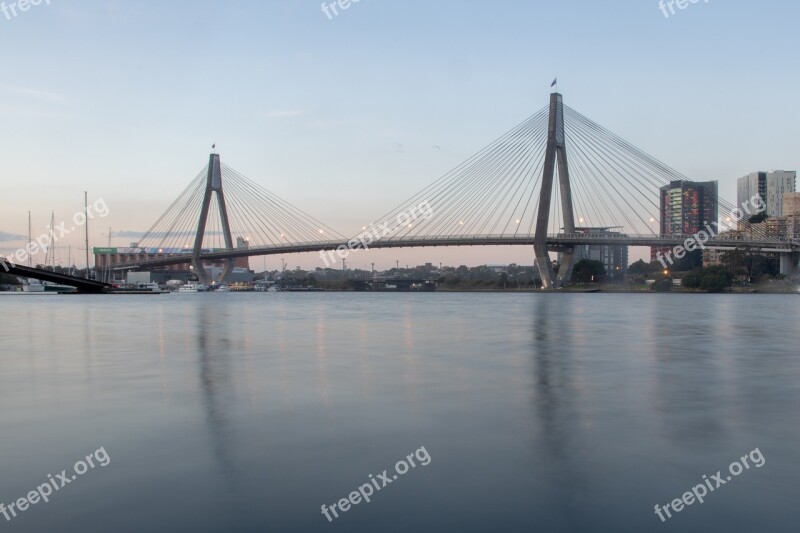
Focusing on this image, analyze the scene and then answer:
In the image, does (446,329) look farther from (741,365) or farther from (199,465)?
(199,465)

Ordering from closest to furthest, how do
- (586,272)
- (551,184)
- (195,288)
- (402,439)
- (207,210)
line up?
1. (402,439)
2. (551,184)
3. (207,210)
4. (195,288)
5. (586,272)

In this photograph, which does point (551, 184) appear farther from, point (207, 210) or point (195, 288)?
point (195, 288)

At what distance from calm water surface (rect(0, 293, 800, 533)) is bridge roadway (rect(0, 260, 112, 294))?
171ft

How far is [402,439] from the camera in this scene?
8023 millimetres

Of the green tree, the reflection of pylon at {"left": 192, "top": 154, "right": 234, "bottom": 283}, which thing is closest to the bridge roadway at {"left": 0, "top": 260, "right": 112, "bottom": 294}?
the reflection of pylon at {"left": 192, "top": 154, "right": 234, "bottom": 283}

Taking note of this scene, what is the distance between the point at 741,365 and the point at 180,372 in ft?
40.4

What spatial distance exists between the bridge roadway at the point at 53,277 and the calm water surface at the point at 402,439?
171 ft

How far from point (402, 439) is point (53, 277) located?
235ft

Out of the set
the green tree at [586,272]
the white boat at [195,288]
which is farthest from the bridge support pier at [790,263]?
the white boat at [195,288]

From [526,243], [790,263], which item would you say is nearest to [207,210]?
[526,243]

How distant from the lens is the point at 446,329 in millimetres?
Answer: 27312

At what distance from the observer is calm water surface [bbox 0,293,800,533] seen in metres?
5.68

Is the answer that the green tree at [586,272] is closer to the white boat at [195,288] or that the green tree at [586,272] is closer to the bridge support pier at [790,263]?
the bridge support pier at [790,263]

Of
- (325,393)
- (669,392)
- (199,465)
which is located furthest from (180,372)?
(669,392)
